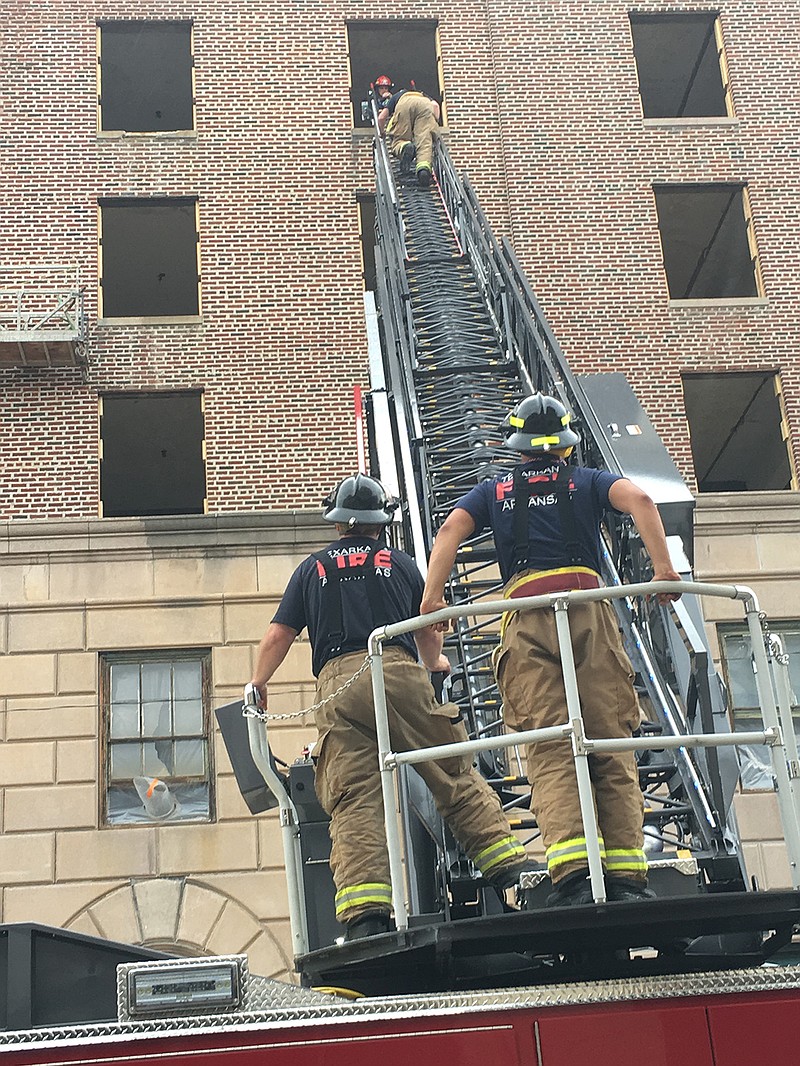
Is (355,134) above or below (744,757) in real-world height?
above

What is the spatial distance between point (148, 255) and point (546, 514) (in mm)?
15146

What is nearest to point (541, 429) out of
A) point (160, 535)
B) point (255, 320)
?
point (160, 535)

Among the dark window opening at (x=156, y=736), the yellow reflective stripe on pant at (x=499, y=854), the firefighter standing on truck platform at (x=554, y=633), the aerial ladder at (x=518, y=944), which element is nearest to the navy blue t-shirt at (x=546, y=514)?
the firefighter standing on truck platform at (x=554, y=633)

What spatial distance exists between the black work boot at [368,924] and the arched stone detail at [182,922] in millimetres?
9098

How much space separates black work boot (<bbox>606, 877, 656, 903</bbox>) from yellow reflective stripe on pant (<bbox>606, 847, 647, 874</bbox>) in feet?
0.10

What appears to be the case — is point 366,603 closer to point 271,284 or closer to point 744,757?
point 744,757

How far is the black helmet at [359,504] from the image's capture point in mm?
5547

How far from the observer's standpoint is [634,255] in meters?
17.1

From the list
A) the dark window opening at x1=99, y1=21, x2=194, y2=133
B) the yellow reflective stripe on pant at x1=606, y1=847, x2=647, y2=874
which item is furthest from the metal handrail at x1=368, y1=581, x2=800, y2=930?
the dark window opening at x1=99, y1=21, x2=194, y2=133

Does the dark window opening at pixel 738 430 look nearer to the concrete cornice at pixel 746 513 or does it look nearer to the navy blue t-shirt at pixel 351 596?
the concrete cornice at pixel 746 513

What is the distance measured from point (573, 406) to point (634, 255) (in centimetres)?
899

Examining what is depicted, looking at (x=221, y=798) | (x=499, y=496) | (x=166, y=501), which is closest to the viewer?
(x=499, y=496)

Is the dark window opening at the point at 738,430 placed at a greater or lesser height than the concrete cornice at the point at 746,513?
greater

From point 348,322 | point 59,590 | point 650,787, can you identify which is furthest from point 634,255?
point 650,787
